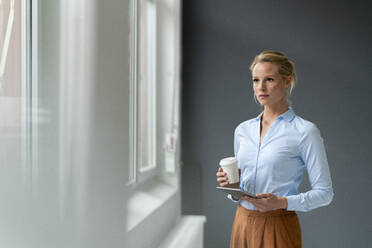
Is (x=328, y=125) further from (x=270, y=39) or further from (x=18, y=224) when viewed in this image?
(x=18, y=224)

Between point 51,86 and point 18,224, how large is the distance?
451mm

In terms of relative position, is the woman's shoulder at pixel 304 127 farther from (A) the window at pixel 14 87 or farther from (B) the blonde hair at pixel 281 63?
(A) the window at pixel 14 87

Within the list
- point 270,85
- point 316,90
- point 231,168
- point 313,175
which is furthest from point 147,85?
point 313,175

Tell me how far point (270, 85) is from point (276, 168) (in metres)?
0.33

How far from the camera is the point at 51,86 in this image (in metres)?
1.37

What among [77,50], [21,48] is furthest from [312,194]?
[21,48]

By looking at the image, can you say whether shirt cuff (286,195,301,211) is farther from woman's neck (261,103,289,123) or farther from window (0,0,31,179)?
window (0,0,31,179)

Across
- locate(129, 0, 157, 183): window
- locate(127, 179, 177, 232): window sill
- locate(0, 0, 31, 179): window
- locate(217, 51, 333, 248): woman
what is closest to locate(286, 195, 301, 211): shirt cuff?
locate(217, 51, 333, 248): woman

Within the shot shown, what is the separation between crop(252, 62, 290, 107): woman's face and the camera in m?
1.63

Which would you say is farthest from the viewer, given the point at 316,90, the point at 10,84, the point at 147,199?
the point at 147,199

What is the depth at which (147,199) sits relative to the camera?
2.30m

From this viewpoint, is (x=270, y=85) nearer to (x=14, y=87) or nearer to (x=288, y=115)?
(x=288, y=115)

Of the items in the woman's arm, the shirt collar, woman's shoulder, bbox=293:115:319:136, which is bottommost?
the woman's arm

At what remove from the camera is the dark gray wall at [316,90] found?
2.06 meters
